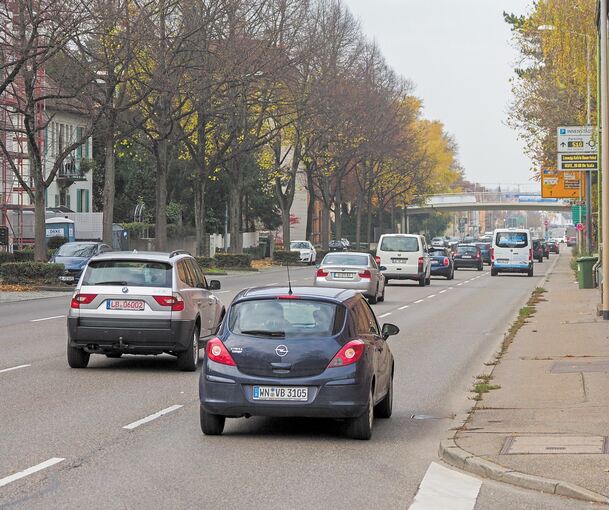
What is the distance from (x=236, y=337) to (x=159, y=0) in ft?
115

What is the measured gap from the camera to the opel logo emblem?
11.2 m

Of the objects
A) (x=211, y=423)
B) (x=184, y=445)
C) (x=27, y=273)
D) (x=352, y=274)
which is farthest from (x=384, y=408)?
(x=27, y=273)

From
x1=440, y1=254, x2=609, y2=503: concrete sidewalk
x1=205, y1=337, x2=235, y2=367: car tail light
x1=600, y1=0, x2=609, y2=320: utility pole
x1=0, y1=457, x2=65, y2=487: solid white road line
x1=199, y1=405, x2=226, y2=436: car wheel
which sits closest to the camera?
x1=0, y1=457, x2=65, y2=487: solid white road line

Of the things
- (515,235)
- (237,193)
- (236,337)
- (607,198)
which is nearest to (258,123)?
(237,193)

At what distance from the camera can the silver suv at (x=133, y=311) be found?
17000 millimetres

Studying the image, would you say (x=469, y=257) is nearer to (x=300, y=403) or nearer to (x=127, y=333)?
(x=127, y=333)

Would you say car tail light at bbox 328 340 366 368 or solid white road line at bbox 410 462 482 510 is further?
car tail light at bbox 328 340 366 368

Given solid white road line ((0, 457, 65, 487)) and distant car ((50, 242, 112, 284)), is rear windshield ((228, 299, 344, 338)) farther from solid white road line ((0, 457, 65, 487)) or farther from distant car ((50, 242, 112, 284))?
distant car ((50, 242, 112, 284))

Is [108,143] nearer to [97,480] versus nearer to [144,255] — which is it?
[144,255]

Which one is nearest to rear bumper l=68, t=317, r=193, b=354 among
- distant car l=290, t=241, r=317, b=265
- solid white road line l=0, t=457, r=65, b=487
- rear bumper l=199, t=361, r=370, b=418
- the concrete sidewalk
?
the concrete sidewalk

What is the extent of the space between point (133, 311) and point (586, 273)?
2711 cm

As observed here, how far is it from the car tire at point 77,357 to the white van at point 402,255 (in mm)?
30311

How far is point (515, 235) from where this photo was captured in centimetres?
6200

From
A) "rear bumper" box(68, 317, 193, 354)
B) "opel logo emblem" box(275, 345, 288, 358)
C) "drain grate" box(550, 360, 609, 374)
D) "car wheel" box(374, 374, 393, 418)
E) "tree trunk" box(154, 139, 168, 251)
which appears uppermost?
"tree trunk" box(154, 139, 168, 251)
